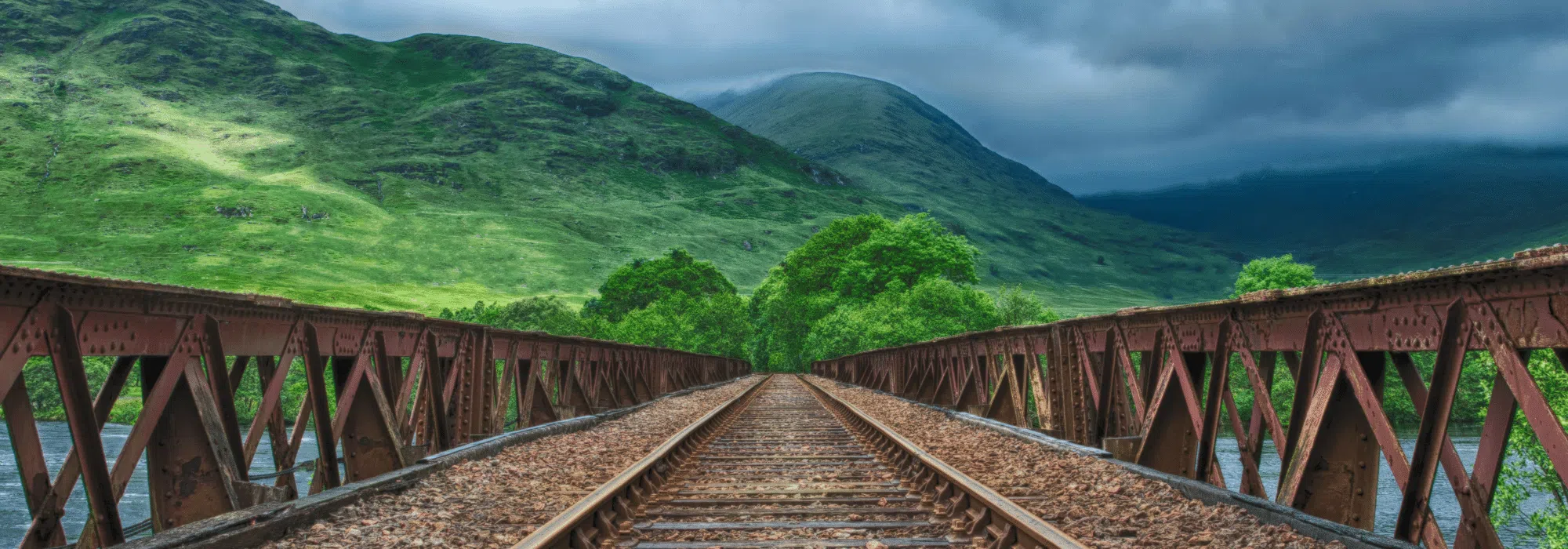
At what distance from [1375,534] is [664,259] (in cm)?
10829

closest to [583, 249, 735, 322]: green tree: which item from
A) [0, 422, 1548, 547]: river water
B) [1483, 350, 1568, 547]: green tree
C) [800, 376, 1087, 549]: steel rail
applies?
[0, 422, 1548, 547]: river water

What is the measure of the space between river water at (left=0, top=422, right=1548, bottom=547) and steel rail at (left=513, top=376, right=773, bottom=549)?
19.2m

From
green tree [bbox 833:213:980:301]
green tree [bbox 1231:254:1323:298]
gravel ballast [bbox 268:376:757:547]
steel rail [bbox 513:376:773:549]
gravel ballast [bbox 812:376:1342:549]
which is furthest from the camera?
green tree [bbox 1231:254:1323:298]

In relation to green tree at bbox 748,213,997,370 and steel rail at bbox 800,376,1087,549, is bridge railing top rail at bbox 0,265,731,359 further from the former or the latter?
green tree at bbox 748,213,997,370

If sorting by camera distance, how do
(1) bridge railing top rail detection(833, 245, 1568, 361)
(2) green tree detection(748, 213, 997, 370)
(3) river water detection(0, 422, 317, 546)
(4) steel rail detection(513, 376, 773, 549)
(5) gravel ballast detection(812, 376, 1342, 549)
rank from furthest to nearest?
(2) green tree detection(748, 213, 997, 370) → (3) river water detection(0, 422, 317, 546) → (5) gravel ballast detection(812, 376, 1342, 549) → (4) steel rail detection(513, 376, 773, 549) → (1) bridge railing top rail detection(833, 245, 1568, 361)

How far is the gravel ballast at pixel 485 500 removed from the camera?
655 cm

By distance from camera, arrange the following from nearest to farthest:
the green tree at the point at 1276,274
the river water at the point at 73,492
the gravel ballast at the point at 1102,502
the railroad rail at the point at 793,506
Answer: the gravel ballast at the point at 1102,502 → the railroad rail at the point at 793,506 → the river water at the point at 73,492 → the green tree at the point at 1276,274

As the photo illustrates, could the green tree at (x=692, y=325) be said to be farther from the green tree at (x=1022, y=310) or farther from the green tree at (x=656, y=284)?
the green tree at (x=1022, y=310)

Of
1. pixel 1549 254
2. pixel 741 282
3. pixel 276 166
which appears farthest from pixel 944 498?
pixel 276 166

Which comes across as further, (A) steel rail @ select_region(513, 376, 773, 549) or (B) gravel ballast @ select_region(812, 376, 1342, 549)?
(B) gravel ballast @ select_region(812, 376, 1342, 549)

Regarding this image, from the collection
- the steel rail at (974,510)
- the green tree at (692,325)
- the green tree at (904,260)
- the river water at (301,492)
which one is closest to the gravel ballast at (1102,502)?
the steel rail at (974,510)

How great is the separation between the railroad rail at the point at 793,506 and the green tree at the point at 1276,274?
5902cm

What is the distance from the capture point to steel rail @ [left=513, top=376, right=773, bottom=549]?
239 inches

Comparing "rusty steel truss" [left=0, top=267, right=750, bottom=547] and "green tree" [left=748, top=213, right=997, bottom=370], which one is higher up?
"green tree" [left=748, top=213, right=997, bottom=370]
